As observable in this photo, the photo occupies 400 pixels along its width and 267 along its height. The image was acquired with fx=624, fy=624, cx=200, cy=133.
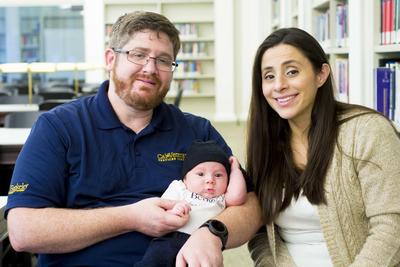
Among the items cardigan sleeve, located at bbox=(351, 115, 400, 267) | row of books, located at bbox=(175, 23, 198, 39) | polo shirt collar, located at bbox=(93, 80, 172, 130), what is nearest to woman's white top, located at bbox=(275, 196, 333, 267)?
cardigan sleeve, located at bbox=(351, 115, 400, 267)

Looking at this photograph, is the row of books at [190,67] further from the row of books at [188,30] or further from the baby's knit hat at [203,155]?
the baby's knit hat at [203,155]

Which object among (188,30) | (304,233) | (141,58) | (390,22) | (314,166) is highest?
(188,30)

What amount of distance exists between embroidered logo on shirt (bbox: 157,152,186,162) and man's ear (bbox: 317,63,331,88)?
0.48m

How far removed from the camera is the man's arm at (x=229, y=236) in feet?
5.21

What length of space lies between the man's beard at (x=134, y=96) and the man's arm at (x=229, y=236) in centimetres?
41

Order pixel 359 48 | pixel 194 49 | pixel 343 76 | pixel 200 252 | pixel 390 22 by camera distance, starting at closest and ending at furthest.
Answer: pixel 200 252, pixel 390 22, pixel 359 48, pixel 343 76, pixel 194 49

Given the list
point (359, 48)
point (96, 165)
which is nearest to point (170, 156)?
point (96, 165)

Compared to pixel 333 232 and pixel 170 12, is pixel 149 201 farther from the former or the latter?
pixel 170 12

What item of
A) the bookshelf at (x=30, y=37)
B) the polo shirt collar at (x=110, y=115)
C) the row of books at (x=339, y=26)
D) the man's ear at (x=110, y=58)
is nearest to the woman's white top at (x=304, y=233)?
the polo shirt collar at (x=110, y=115)

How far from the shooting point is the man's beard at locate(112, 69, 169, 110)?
1.93 metres

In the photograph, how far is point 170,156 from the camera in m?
1.95

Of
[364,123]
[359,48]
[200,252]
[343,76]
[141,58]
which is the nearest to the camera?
[200,252]

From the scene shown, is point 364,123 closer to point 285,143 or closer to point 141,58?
point 285,143

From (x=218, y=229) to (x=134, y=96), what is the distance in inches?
20.2
